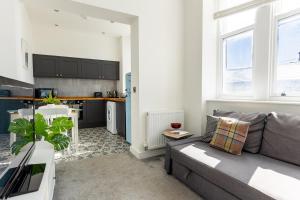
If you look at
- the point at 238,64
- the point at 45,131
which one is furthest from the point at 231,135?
the point at 45,131

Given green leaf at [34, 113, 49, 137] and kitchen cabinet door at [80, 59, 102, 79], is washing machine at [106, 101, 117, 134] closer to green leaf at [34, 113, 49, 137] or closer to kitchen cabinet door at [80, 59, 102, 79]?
kitchen cabinet door at [80, 59, 102, 79]

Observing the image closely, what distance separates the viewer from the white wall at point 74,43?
4789mm

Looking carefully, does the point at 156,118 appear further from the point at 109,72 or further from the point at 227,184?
the point at 109,72

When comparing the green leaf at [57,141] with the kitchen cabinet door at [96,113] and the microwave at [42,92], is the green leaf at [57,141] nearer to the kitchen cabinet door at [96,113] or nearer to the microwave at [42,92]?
the kitchen cabinet door at [96,113]

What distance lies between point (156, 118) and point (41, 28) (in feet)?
14.3

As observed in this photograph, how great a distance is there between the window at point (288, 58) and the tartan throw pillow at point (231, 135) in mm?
740

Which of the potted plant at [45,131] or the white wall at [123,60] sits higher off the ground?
the white wall at [123,60]

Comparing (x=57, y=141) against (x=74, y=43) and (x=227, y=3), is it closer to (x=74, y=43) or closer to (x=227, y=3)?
(x=227, y=3)

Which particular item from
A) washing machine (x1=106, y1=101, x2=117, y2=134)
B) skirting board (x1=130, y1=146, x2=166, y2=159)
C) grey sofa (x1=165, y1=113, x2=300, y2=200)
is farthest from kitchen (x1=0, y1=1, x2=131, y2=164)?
grey sofa (x1=165, y1=113, x2=300, y2=200)

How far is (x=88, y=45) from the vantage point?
538 cm

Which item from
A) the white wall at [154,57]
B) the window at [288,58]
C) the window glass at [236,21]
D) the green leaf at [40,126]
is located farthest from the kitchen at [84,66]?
the window at [288,58]

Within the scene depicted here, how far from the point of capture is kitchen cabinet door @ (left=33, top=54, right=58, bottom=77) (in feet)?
15.1

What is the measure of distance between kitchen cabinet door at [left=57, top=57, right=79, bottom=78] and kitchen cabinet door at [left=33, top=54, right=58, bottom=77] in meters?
0.13

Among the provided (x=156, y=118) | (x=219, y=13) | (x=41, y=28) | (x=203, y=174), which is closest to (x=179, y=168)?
(x=203, y=174)
